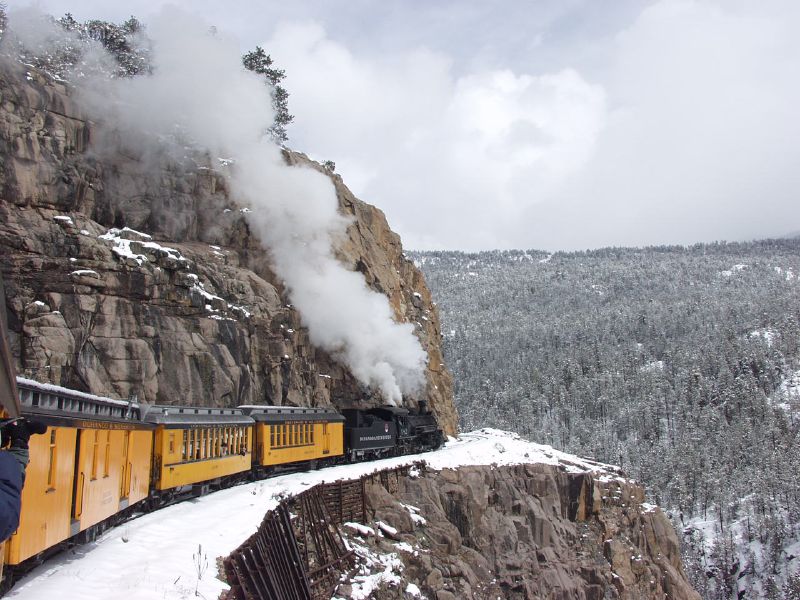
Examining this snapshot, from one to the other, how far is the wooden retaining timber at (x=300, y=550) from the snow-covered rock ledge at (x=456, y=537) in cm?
39

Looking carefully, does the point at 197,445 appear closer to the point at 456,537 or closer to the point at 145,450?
the point at 145,450

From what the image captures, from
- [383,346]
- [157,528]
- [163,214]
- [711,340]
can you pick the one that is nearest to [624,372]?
[711,340]

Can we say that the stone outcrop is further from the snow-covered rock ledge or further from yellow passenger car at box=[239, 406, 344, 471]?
yellow passenger car at box=[239, 406, 344, 471]

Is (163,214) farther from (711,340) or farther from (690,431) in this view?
(711,340)

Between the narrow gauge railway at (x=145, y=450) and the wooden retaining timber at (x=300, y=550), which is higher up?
the narrow gauge railway at (x=145, y=450)

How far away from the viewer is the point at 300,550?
17.3 meters

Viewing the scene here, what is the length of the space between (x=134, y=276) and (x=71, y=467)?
21.4m

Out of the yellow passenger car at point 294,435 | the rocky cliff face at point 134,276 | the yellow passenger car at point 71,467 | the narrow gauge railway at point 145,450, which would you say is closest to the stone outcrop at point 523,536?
the yellow passenger car at point 294,435

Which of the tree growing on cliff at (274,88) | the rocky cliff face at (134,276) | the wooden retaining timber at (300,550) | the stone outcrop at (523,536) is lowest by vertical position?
the stone outcrop at (523,536)

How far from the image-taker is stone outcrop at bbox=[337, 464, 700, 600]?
23.5 meters

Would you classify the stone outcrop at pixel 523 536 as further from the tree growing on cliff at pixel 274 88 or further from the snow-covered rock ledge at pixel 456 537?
the tree growing on cliff at pixel 274 88

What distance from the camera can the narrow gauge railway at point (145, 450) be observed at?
9320mm

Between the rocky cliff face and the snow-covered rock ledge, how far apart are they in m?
9.40

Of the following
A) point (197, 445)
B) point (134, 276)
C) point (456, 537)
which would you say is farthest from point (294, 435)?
point (134, 276)
